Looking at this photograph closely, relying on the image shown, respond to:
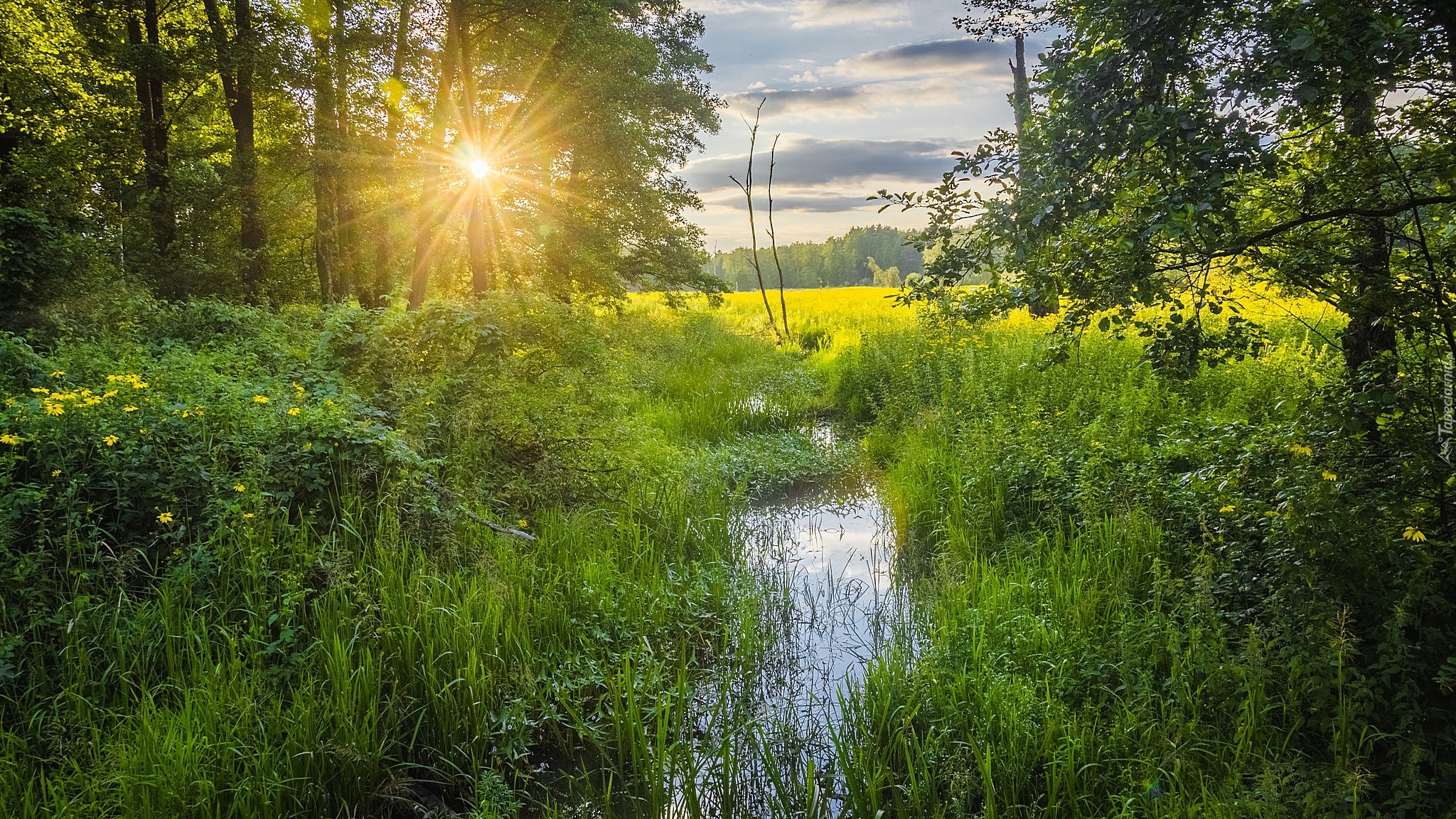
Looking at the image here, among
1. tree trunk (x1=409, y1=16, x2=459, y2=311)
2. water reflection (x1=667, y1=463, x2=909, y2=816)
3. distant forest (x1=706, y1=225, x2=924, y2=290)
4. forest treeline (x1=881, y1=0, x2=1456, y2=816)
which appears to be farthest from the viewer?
distant forest (x1=706, y1=225, x2=924, y2=290)

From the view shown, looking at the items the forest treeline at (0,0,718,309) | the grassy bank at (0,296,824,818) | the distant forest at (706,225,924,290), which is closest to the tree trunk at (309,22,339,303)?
the forest treeline at (0,0,718,309)

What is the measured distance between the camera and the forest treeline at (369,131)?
43.6 ft

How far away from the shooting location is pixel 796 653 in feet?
14.3

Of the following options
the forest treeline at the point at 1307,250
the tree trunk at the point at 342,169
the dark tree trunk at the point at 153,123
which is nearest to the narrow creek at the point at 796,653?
the forest treeline at the point at 1307,250

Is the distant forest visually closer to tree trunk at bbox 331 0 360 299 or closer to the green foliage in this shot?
tree trunk at bbox 331 0 360 299

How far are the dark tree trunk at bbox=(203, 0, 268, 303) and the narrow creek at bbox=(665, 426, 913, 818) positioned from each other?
44.7 feet

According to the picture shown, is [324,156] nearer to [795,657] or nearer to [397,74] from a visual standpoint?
[397,74]

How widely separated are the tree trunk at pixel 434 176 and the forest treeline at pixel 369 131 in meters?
0.04

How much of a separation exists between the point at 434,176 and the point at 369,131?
8.97 ft

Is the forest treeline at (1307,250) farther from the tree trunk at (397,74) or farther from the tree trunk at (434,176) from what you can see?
the tree trunk at (397,74)

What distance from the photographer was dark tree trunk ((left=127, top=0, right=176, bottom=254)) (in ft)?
43.5

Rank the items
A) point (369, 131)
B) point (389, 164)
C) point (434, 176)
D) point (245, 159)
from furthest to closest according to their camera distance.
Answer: point (369, 131) < point (434, 176) < point (389, 164) < point (245, 159)

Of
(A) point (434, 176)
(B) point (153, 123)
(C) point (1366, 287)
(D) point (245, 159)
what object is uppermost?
(B) point (153, 123)

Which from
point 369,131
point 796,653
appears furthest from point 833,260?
point 796,653
